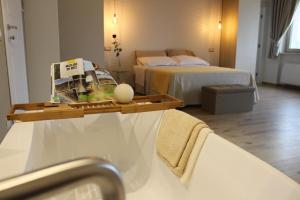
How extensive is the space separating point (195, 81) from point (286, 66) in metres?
3.51

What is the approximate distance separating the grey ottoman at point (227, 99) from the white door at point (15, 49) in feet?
8.61

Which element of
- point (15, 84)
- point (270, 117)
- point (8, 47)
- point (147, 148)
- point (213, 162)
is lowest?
point (270, 117)

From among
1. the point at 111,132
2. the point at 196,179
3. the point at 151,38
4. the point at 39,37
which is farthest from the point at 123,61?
the point at 196,179

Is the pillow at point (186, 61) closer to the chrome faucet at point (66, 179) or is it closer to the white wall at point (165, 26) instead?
the white wall at point (165, 26)

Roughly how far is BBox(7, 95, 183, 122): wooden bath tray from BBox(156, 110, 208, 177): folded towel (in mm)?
146

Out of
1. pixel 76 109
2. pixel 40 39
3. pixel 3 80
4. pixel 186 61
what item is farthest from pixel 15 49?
pixel 186 61

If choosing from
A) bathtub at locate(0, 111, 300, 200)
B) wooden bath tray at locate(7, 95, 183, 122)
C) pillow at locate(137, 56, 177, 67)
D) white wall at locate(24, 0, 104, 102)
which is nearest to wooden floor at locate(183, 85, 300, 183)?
bathtub at locate(0, 111, 300, 200)

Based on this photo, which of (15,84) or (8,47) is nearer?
(8,47)

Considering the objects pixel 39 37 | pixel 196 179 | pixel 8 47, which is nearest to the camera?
pixel 196 179

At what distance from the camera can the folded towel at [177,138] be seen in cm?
144

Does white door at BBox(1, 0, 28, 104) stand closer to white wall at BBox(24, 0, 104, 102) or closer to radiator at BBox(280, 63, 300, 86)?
white wall at BBox(24, 0, 104, 102)

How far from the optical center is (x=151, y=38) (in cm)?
629

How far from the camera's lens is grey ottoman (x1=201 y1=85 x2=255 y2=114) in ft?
13.5

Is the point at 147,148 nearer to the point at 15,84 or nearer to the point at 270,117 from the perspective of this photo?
the point at 15,84
